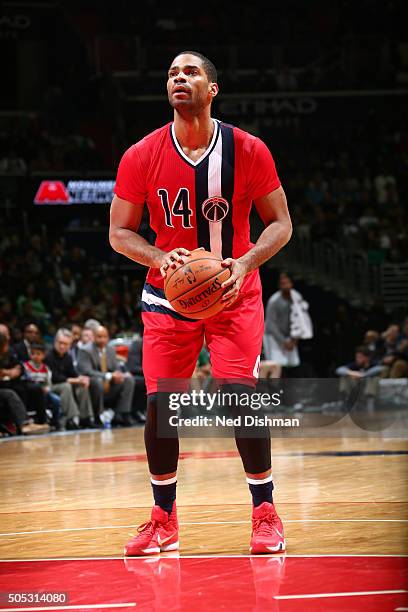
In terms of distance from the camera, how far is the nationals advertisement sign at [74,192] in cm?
2547

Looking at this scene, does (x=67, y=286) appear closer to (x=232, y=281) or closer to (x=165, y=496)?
(x=165, y=496)

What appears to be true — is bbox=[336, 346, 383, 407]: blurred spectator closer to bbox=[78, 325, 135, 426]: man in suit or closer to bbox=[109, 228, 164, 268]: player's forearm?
bbox=[78, 325, 135, 426]: man in suit

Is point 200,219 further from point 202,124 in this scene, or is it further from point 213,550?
point 213,550

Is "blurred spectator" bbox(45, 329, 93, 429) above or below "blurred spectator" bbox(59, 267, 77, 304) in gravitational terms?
below

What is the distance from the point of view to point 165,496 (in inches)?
195

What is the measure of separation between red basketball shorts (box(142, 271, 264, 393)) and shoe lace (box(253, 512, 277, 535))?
2.16ft

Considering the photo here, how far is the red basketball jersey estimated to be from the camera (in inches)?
197

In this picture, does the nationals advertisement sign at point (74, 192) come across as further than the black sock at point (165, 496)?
Yes

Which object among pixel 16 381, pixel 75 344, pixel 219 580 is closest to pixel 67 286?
pixel 75 344

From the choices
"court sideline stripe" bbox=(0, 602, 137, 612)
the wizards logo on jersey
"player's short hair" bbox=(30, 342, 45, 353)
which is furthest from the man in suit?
"court sideline stripe" bbox=(0, 602, 137, 612)

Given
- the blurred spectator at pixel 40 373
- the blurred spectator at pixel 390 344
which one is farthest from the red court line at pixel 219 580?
the blurred spectator at pixel 390 344

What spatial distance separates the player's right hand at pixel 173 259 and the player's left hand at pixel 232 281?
0.19m

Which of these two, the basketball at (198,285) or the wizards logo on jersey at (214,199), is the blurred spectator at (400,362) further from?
the basketball at (198,285)

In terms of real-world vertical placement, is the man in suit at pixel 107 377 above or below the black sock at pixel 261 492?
below
